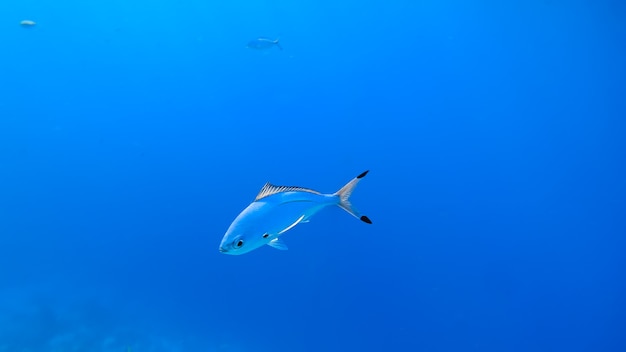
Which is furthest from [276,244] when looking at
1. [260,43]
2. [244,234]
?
[260,43]

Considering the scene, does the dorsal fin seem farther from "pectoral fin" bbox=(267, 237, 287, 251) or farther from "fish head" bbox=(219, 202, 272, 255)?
"pectoral fin" bbox=(267, 237, 287, 251)

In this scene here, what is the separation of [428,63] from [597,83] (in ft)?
10.4

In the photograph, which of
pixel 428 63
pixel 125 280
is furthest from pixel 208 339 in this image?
pixel 428 63

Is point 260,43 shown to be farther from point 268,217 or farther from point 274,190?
point 268,217

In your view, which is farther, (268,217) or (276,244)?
(276,244)

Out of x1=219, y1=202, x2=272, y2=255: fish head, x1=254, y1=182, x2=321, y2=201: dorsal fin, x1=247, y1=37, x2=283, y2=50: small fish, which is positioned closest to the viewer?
x1=219, y1=202, x2=272, y2=255: fish head

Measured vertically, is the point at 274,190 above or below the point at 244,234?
above

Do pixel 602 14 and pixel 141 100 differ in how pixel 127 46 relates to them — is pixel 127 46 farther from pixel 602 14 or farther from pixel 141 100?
pixel 602 14

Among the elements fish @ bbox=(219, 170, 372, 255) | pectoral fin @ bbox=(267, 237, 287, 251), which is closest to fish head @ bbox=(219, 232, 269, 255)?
fish @ bbox=(219, 170, 372, 255)

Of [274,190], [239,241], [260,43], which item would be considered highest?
[260,43]

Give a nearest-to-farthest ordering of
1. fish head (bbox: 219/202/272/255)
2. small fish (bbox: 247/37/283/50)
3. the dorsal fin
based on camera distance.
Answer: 1. fish head (bbox: 219/202/272/255)
2. the dorsal fin
3. small fish (bbox: 247/37/283/50)

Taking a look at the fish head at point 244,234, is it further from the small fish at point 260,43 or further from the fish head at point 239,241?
the small fish at point 260,43

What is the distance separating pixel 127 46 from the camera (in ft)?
33.0

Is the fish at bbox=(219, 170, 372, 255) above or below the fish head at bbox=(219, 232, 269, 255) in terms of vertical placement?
above
